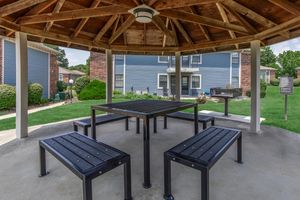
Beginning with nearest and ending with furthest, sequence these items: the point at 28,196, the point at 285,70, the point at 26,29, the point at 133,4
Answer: the point at 28,196
the point at 133,4
the point at 26,29
the point at 285,70

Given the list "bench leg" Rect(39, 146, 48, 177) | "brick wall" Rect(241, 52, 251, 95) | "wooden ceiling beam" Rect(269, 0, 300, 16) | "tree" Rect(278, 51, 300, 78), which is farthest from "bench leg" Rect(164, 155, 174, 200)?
"tree" Rect(278, 51, 300, 78)

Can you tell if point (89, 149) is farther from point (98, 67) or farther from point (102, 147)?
point (98, 67)

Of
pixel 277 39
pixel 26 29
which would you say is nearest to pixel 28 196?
pixel 26 29

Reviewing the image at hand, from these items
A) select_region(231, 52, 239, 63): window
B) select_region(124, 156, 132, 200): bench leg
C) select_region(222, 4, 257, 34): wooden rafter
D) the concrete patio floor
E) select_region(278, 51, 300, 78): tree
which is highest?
select_region(278, 51, 300, 78): tree

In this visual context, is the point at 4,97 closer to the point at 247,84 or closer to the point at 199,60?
the point at 199,60

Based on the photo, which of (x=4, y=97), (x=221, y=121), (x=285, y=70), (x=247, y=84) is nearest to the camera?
(x=221, y=121)

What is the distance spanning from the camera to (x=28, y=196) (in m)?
2.51

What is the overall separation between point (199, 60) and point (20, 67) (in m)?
17.5

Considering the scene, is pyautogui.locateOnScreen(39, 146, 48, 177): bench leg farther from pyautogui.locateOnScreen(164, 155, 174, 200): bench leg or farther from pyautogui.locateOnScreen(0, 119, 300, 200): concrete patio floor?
pyautogui.locateOnScreen(164, 155, 174, 200): bench leg

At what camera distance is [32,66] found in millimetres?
13969

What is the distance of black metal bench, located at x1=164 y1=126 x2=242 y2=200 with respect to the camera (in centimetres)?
218

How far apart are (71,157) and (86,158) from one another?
0.20 metres

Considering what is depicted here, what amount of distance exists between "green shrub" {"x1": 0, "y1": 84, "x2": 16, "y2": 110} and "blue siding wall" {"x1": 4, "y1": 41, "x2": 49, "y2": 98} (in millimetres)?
1812

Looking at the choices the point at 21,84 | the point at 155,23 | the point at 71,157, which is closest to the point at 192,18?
the point at 155,23
